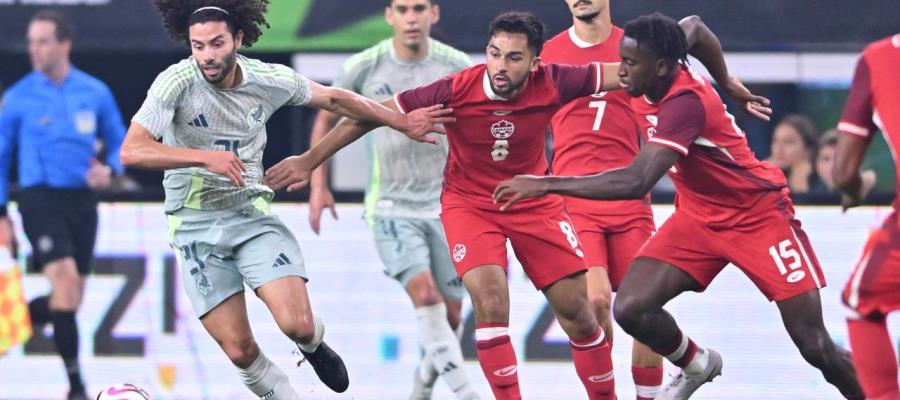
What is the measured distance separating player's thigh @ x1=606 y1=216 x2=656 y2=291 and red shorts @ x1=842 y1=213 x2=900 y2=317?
2642mm

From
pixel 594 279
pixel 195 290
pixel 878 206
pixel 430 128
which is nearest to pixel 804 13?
pixel 878 206

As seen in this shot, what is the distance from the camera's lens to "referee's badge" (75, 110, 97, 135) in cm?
1173

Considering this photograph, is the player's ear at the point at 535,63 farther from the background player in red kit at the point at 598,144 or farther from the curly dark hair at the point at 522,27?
the background player in red kit at the point at 598,144

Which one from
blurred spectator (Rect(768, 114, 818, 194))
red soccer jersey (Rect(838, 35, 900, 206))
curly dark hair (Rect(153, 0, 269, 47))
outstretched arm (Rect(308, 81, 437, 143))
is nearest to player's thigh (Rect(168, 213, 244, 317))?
outstretched arm (Rect(308, 81, 437, 143))

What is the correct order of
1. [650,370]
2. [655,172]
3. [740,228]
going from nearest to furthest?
[655,172]
[740,228]
[650,370]

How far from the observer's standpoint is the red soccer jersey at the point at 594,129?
30.3 ft

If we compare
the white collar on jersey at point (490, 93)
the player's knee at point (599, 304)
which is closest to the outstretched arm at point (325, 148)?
the white collar on jersey at point (490, 93)

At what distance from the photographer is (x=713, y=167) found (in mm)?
8086

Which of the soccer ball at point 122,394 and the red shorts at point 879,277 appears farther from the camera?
the soccer ball at point 122,394

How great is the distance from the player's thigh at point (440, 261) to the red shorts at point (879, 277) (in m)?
4.14

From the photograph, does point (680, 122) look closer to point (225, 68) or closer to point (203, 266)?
point (225, 68)

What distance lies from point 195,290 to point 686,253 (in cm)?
245

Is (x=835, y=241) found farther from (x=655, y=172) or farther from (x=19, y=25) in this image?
(x=19, y=25)

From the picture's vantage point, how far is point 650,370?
909cm
